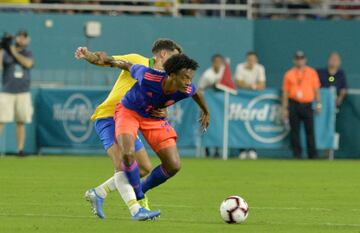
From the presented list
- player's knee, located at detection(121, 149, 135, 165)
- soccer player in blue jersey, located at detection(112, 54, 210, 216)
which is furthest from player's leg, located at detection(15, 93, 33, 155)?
player's knee, located at detection(121, 149, 135, 165)

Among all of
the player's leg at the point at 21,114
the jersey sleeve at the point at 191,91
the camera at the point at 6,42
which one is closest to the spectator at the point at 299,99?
the player's leg at the point at 21,114

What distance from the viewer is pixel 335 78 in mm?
27750

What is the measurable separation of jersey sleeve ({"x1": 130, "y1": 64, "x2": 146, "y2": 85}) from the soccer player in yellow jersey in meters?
0.28

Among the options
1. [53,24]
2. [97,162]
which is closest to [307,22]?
[53,24]

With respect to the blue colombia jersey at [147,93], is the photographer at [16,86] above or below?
below

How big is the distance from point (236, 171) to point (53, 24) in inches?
398

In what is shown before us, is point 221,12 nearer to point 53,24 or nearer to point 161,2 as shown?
point 161,2

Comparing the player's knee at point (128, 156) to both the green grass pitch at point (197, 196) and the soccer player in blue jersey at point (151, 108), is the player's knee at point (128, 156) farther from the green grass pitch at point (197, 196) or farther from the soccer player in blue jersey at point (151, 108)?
the green grass pitch at point (197, 196)

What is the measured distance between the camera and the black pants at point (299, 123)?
87.5 ft

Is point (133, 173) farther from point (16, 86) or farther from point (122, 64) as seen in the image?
point (16, 86)

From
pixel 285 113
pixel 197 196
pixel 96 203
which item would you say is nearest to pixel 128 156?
pixel 96 203

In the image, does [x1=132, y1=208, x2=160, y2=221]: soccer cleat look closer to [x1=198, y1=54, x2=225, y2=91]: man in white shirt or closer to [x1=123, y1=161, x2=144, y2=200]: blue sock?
[x1=123, y1=161, x2=144, y2=200]: blue sock

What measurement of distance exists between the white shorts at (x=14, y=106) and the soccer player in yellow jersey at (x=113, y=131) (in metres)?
11.4

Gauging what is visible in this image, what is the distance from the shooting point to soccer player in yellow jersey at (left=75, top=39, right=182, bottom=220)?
42.8 feet
